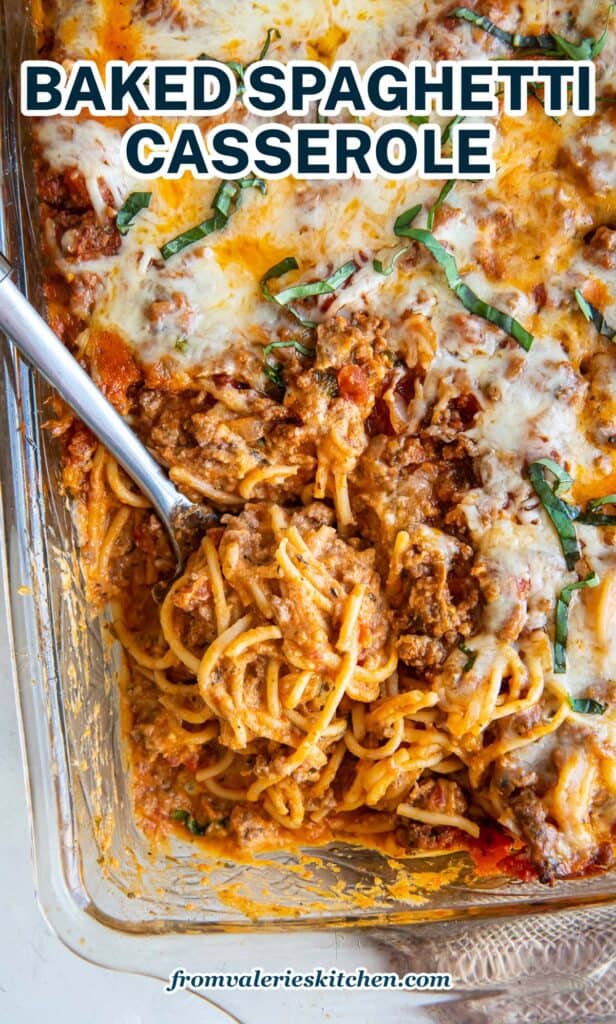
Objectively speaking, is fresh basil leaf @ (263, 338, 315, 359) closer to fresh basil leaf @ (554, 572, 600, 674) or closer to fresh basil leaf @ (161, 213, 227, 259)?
fresh basil leaf @ (161, 213, 227, 259)

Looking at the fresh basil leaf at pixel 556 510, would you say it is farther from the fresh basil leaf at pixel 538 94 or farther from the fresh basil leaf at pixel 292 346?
the fresh basil leaf at pixel 538 94

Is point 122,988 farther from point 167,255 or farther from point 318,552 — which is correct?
point 167,255

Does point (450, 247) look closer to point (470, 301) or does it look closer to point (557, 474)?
point (470, 301)

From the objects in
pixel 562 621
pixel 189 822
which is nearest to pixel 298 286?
pixel 562 621

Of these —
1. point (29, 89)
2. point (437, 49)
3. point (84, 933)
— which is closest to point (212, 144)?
point (29, 89)

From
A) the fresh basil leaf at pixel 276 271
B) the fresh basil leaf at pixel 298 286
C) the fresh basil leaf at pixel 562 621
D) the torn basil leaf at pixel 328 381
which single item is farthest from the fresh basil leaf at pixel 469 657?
the fresh basil leaf at pixel 276 271

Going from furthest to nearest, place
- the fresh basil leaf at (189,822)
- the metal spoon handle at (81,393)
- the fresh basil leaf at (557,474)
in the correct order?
the fresh basil leaf at (189,822) → the fresh basil leaf at (557,474) → the metal spoon handle at (81,393)
